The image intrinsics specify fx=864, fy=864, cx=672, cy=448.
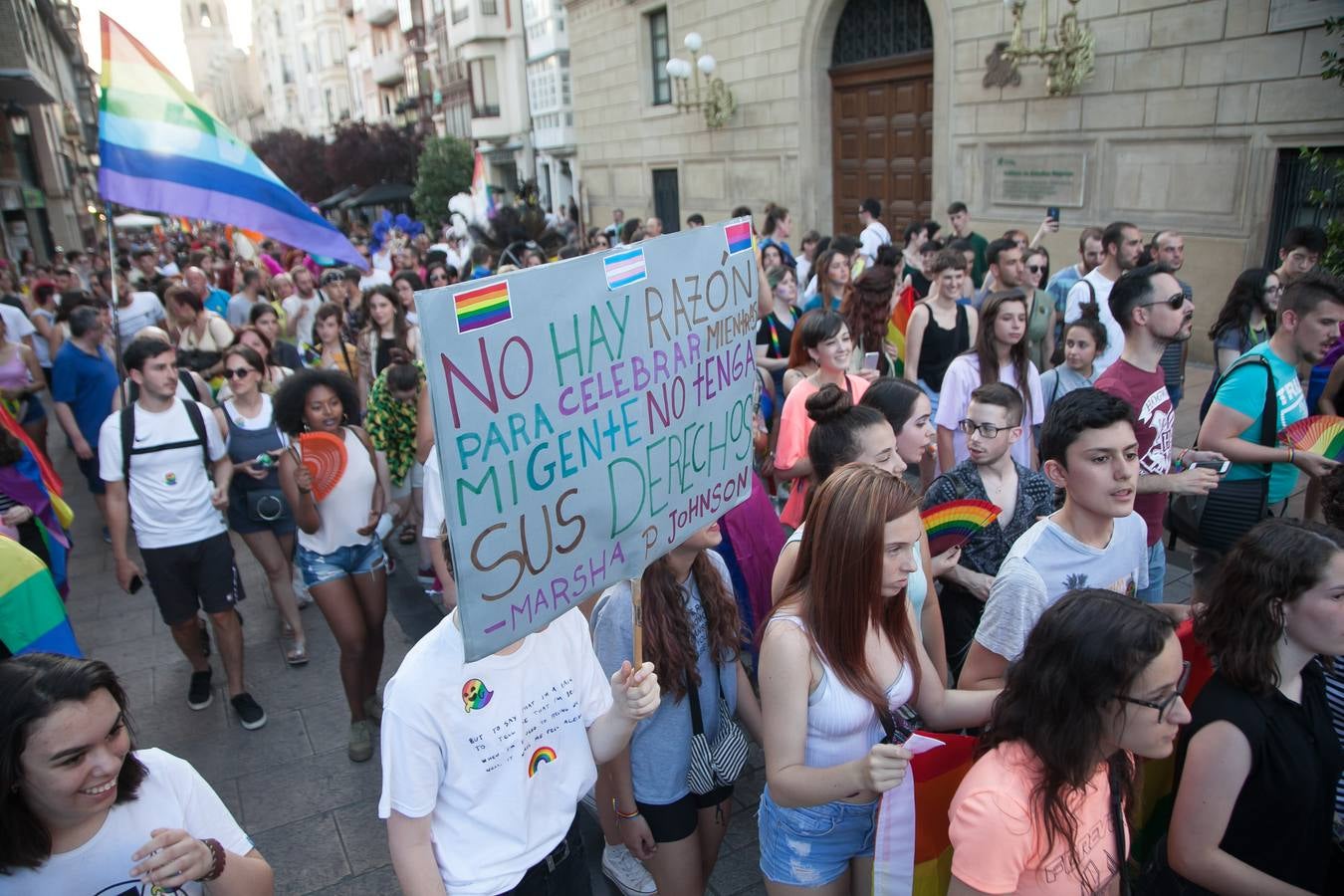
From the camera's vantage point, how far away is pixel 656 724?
2.60 meters

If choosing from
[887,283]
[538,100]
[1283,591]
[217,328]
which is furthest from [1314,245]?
[538,100]

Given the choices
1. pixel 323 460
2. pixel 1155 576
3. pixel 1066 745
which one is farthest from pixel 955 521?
pixel 323 460

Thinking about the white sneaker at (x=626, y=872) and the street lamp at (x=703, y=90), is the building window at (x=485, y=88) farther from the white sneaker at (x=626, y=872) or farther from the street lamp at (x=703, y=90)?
the white sneaker at (x=626, y=872)

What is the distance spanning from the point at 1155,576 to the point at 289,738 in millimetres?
4128

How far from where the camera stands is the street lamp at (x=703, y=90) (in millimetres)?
17078

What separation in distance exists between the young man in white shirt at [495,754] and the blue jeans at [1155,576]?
2.12m

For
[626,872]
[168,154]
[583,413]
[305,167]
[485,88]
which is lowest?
[626,872]

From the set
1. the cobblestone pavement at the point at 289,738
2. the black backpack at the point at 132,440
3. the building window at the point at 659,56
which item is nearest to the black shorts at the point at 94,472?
the cobblestone pavement at the point at 289,738

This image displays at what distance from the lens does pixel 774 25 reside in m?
16.0

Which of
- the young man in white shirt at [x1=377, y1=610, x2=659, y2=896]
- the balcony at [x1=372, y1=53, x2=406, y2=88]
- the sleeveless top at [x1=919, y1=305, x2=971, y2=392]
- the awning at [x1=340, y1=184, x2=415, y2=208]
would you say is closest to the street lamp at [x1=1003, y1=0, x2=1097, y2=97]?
the sleeveless top at [x1=919, y1=305, x2=971, y2=392]

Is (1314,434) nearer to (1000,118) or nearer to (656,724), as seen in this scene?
(656,724)

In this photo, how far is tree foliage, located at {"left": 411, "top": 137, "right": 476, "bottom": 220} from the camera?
2673 centimetres

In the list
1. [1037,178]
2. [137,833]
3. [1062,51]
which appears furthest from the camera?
[1037,178]

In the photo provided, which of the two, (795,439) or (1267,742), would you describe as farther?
(795,439)
